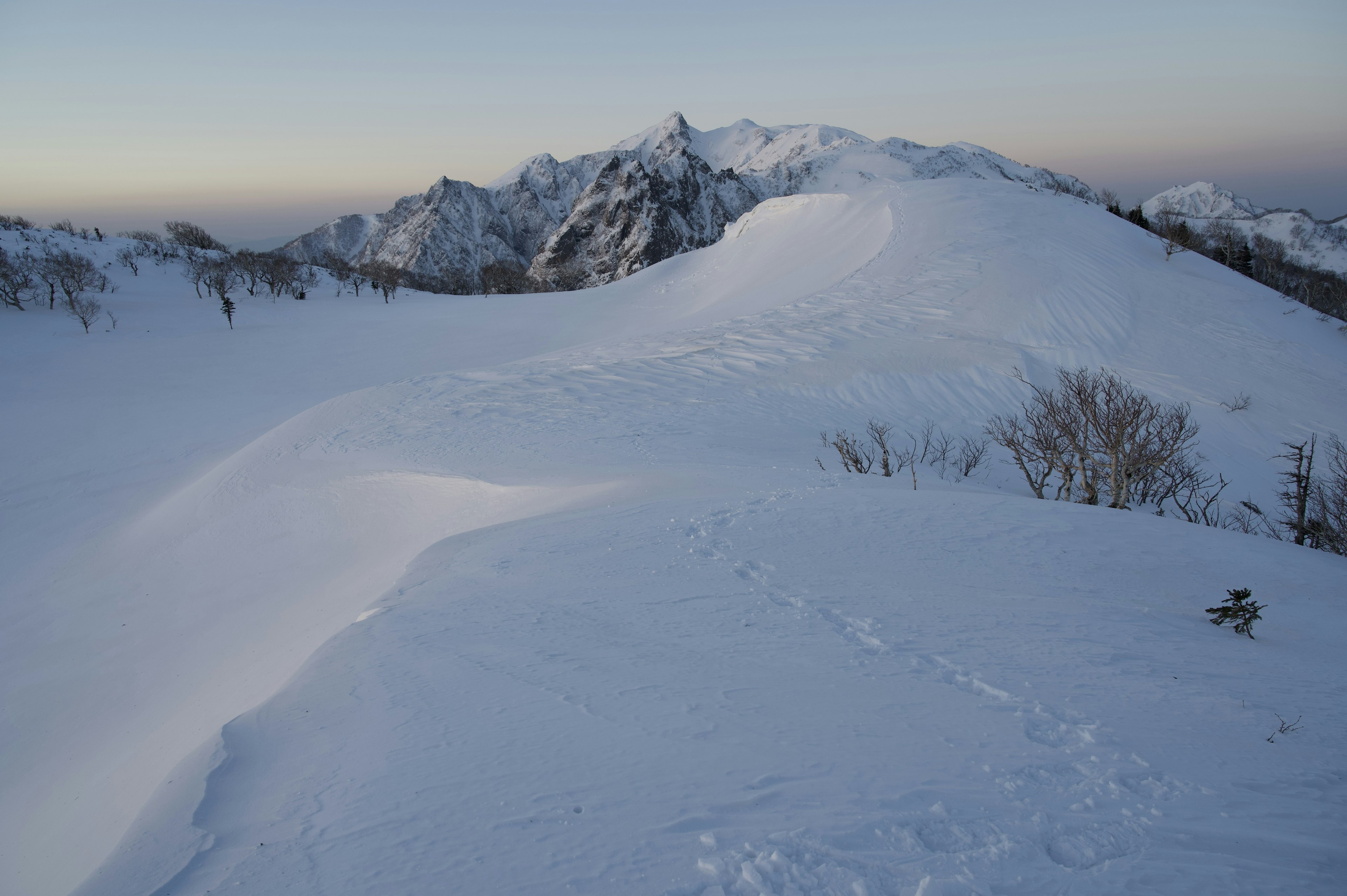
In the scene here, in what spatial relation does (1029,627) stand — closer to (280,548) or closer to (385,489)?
(385,489)

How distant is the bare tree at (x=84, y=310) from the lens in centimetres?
3438

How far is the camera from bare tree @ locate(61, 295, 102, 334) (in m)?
34.4

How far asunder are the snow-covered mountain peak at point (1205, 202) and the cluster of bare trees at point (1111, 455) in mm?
192209

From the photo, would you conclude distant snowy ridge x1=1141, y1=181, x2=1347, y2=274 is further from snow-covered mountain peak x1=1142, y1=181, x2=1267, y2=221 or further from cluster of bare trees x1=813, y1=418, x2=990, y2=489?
cluster of bare trees x1=813, y1=418, x2=990, y2=489

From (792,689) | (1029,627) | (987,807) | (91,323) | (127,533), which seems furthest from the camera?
(91,323)


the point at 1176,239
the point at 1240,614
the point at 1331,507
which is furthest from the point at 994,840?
the point at 1176,239

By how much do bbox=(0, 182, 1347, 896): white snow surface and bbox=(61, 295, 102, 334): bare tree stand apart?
855 inches

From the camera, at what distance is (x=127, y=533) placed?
14.4 meters

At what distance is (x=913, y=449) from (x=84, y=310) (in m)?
43.5

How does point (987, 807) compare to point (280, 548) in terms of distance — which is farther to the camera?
point (280, 548)

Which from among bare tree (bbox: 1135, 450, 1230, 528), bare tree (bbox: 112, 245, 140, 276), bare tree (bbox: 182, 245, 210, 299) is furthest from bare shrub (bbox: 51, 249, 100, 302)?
bare tree (bbox: 1135, 450, 1230, 528)

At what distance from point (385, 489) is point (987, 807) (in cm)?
1097

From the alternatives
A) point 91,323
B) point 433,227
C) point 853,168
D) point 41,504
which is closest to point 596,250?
point 433,227

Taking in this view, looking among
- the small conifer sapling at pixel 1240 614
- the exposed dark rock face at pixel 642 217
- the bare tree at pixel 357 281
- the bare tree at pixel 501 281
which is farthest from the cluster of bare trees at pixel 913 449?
the exposed dark rock face at pixel 642 217
